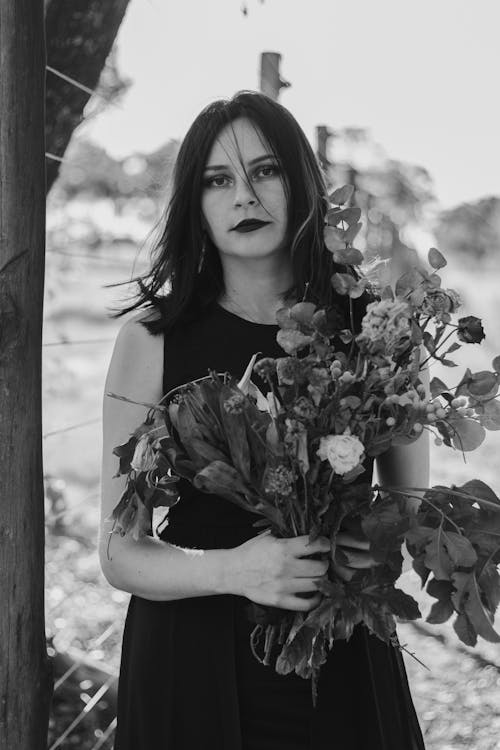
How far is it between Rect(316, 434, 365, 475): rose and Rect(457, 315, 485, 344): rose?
0.23 metres

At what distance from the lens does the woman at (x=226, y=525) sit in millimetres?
1557

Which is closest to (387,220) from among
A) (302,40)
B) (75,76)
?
(302,40)

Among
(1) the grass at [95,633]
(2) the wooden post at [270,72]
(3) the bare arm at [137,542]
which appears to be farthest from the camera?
(1) the grass at [95,633]

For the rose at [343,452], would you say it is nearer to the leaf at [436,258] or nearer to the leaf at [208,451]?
the leaf at [208,451]

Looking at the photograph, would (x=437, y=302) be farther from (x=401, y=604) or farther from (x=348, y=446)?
(x=401, y=604)

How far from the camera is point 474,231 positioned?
9.18 metres

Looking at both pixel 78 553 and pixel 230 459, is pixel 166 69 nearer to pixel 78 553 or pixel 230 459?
pixel 230 459

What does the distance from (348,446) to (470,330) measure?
0.88ft

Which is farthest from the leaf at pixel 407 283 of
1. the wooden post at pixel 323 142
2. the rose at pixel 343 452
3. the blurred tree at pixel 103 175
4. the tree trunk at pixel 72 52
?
the blurred tree at pixel 103 175

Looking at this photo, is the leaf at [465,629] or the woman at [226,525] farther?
the woman at [226,525]

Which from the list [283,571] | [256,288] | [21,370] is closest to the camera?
[283,571]

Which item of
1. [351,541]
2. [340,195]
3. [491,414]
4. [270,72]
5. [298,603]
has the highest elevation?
[270,72]

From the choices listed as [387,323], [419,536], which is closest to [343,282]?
[387,323]

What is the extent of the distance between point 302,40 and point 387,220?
80cm
